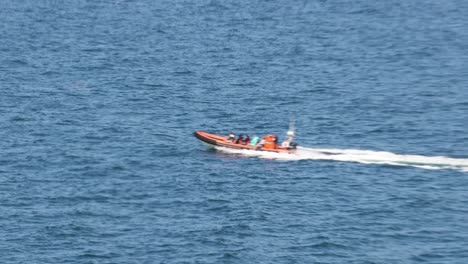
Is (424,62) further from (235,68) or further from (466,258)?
(466,258)

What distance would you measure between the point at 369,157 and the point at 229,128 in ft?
60.3

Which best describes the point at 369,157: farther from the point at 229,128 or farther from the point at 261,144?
the point at 229,128

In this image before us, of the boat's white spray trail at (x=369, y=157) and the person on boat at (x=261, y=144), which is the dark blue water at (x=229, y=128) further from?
the person on boat at (x=261, y=144)

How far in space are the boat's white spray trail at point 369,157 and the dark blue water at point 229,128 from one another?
3.56ft

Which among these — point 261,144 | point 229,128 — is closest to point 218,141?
point 261,144

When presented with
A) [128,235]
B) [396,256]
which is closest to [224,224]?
[128,235]

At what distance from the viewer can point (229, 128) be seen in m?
121

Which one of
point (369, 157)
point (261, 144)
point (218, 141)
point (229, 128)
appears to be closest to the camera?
point (369, 157)

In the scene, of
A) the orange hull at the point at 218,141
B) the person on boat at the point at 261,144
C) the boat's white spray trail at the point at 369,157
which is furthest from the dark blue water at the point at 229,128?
the person on boat at the point at 261,144

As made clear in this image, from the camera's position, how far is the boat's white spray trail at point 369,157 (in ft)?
350

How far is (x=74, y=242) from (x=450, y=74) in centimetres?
6546

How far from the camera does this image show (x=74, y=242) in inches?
3558

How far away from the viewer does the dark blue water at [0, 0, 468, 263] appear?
90.9 m

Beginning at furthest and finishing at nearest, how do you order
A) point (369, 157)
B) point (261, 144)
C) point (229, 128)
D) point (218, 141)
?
1. point (229, 128)
2. point (218, 141)
3. point (261, 144)
4. point (369, 157)
